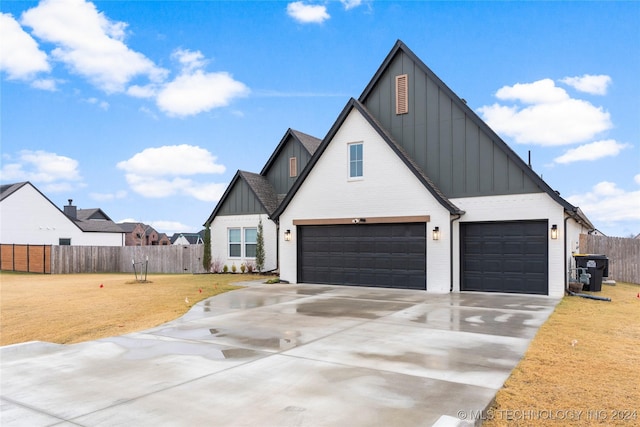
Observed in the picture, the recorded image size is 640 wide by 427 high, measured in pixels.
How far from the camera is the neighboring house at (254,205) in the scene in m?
23.2

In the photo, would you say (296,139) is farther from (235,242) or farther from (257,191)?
(235,242)

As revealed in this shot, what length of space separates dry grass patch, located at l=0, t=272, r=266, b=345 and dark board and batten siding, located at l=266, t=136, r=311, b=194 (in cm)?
897

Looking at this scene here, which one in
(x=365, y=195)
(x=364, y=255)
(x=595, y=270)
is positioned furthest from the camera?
Answer: (x=364, y=255)

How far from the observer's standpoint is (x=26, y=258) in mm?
28812


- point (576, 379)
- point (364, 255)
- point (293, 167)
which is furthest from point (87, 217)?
point (576, 379)

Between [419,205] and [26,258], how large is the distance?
87.2 feet

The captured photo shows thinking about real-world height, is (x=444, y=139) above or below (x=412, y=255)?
above

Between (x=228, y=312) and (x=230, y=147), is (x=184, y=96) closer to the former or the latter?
(x=230, y=147)

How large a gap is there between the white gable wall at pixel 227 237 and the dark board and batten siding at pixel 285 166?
2.72 m

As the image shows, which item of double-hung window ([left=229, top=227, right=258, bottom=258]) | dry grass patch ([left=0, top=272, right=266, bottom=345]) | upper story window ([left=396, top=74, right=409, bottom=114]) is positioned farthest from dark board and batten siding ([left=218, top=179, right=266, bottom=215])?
upper story window ([left=396, top=74, right=409, bottom=114])

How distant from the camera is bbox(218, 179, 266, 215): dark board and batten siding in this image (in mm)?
23562

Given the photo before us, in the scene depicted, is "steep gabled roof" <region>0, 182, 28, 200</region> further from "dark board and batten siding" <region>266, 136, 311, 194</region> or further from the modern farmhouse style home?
the modern farmhouse style home

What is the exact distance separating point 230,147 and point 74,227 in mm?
22662

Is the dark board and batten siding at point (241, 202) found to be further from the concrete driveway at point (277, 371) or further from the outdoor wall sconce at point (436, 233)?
the concrete driveway at point (277, 371)
